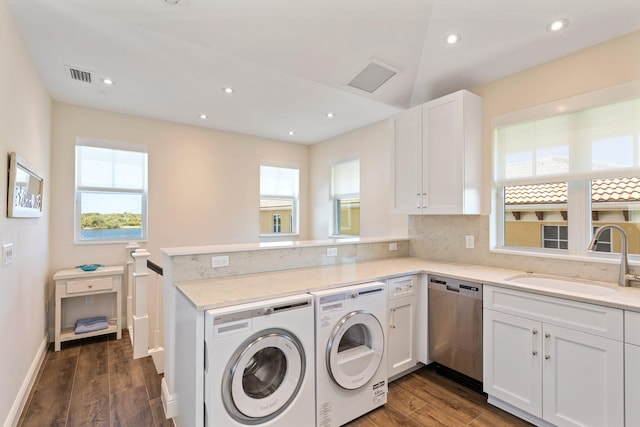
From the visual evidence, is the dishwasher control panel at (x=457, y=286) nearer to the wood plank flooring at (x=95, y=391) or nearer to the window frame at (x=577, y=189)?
the window frame at (x=577, y=189)

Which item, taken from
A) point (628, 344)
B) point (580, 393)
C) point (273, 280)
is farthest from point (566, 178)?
point (273, 280)

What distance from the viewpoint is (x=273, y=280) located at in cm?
214

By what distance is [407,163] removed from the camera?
10.3ft

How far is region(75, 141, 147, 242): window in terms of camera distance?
3691mm

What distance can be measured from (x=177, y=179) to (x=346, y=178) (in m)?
2.56

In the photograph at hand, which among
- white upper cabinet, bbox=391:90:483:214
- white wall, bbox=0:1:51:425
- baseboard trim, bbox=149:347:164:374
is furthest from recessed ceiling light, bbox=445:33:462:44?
baseboard trim, bbox=149:347:164:374

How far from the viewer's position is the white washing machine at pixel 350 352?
6.19ft

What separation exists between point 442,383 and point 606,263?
155 cm

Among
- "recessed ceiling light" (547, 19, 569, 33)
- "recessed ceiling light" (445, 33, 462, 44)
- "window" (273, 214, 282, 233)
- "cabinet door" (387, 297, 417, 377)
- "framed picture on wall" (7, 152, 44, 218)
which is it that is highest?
"recessed ceiling light" (445, 33, 462, 44)

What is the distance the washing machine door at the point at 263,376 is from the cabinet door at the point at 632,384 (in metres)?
1.78

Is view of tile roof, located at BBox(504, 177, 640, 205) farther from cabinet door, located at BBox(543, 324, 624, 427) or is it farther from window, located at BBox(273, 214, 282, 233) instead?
window, located at BBox(273, 214, 282, 233)

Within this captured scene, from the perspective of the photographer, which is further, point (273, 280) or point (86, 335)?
point (86, 335)

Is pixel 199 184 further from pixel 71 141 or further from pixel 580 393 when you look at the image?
pixel 580 393

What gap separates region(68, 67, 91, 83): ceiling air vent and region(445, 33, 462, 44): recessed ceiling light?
3.15 m
